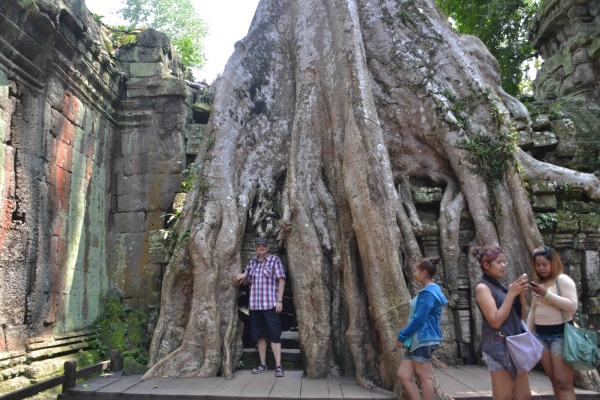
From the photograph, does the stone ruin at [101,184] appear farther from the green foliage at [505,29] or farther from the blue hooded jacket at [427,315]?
the green foliage at [505,29]

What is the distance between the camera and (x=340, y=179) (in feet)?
15.5

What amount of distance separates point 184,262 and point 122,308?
1906 mm

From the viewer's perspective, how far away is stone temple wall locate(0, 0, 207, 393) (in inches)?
178

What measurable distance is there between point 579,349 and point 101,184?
5595mm

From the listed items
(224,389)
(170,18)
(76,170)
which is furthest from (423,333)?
(170,18)

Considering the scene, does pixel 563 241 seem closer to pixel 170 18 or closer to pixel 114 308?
pixel 114 308

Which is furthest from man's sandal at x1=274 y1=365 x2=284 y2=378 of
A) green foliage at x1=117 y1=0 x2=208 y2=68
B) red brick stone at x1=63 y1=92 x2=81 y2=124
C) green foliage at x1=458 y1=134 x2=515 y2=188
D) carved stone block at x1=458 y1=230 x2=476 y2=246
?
green foliage at x1=117 y1=0 x2=208 y2=68

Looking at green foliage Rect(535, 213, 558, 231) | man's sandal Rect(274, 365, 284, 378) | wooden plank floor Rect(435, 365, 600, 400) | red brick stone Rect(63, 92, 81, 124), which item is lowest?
wooden plank floor Rect(435, 365, 600, 400)

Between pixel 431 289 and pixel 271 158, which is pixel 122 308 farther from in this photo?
pixel 431 289

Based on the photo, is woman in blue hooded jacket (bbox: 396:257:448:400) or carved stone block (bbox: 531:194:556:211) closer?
woman in blue hooded jacket (bbox: 396:257:448:400)

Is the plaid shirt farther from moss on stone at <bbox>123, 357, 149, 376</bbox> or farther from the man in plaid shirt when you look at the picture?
moss on stone at <bbox>123, 357, 149, 376</bbox>

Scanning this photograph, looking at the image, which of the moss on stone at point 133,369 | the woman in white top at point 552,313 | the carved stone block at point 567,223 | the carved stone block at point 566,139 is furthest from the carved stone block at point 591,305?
the moss on stone at point 133,369

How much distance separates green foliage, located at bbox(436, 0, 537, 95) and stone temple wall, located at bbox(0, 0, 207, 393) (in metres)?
7.72

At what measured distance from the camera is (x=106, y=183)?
253 inches
